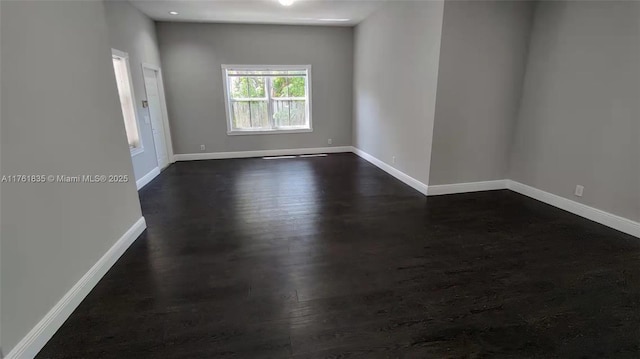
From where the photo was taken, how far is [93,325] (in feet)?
6.03

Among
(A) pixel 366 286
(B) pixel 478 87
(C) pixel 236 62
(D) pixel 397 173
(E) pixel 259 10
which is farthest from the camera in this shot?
(C) pixel 236 62

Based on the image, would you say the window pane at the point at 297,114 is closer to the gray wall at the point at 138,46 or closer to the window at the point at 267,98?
the window at the point at 267,98

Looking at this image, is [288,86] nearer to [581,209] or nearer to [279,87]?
[279,87]

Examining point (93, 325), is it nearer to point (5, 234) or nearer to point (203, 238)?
point (5, 234)

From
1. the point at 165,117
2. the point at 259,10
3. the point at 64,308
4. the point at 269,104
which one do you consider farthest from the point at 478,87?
the point at 165,117

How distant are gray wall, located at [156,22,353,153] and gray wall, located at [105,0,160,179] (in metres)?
0.58

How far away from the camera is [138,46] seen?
4852 millimetres

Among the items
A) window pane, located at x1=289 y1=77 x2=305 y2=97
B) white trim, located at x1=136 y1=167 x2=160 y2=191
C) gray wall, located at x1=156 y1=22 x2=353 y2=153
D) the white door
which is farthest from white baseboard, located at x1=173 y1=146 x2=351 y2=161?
window pane, located at x1=289 y1=77 x2=305 y2=97

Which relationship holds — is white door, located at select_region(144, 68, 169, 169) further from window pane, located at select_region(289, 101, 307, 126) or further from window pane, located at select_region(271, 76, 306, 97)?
window pane, located at select_region(289, 101, 307, 126)

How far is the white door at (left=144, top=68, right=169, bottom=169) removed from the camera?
5.39 meters

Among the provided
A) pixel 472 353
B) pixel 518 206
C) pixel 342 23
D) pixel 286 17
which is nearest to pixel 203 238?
pixel 472 353

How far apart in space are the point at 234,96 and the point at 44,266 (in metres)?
5.36

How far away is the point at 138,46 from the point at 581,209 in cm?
659

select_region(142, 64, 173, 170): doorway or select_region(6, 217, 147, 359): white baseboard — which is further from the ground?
select_region(142, 64, 173, 170): doorway
